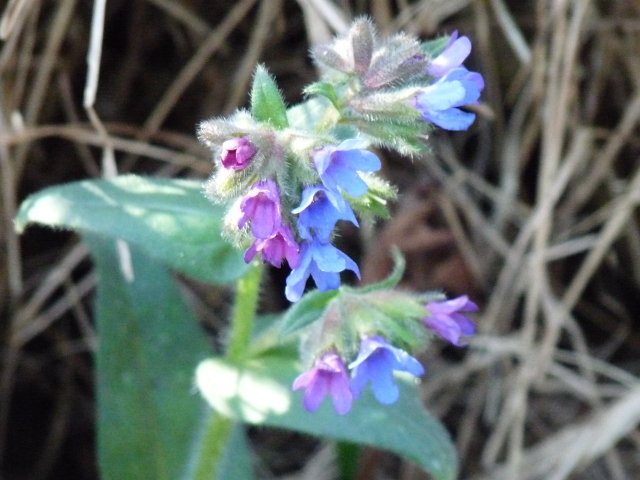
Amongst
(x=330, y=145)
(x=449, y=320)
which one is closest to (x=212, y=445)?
(x=449, y=320)

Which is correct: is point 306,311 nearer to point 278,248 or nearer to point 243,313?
point 243,313

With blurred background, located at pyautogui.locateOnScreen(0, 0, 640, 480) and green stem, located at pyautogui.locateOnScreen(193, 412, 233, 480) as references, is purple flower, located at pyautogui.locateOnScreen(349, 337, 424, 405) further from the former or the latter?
blurred background, located at pyautogui.locateOnScreen(0, 0, 640, 480)

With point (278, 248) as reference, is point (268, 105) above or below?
above

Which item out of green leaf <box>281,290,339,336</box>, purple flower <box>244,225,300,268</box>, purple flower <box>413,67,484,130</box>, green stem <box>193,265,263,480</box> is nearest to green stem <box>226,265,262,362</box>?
green stem <box>193,265,263,480</box>

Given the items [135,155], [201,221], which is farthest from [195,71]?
[201,221]

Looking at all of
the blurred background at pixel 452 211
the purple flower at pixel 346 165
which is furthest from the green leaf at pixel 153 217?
the blurred background at pixel 452 211
